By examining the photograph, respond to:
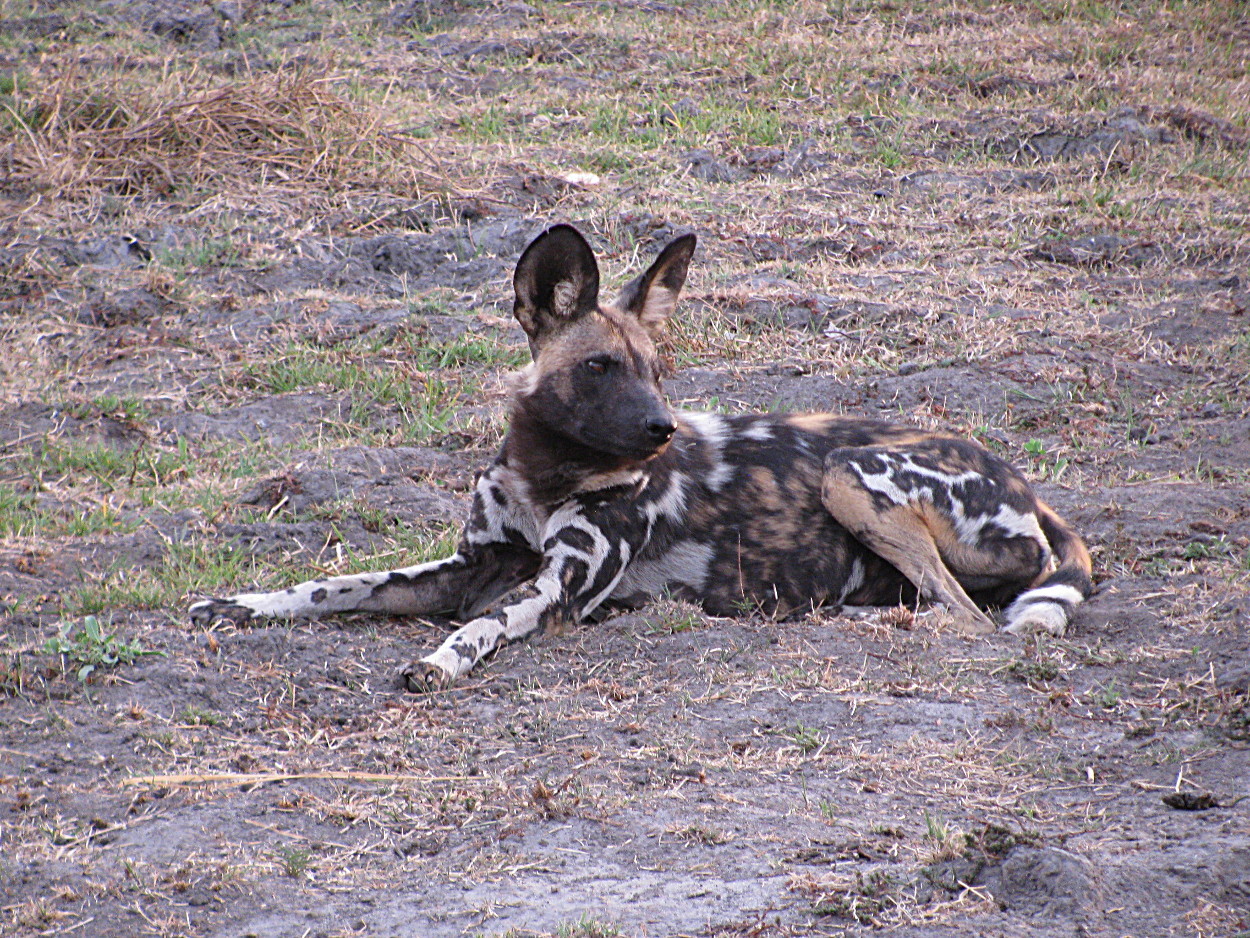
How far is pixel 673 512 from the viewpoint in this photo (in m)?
4.33

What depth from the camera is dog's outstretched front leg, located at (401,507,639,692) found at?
3533 mm

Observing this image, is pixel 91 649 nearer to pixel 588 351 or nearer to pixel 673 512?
pixel 588 351

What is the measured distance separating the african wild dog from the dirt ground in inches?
6.9

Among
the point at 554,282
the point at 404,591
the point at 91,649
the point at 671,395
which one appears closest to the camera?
the point at 91,649

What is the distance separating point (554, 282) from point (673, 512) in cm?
85

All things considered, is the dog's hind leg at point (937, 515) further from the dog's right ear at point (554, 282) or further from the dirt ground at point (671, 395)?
the dog's right ear at point (554, 282)

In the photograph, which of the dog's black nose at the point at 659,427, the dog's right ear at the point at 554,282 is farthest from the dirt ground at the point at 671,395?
the dog's right ear at the point at 554,282

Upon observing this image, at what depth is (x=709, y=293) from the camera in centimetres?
700

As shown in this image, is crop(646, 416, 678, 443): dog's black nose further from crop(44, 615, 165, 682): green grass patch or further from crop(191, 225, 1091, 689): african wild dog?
crop(44, 615, 165, 682): green grass patch

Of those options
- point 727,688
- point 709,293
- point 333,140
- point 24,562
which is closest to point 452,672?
point 727,688

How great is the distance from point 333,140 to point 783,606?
17.6 ft

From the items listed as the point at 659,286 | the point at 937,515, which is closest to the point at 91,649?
the point at 659,286

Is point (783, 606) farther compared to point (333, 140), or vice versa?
point (333, 140)

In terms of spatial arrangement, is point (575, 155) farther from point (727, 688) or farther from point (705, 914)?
point (705, 914)
